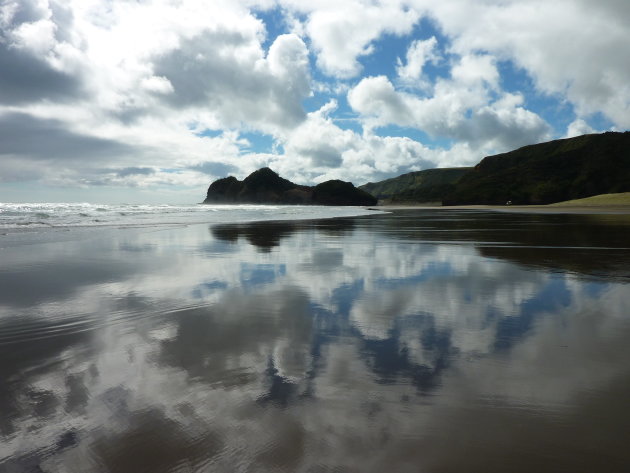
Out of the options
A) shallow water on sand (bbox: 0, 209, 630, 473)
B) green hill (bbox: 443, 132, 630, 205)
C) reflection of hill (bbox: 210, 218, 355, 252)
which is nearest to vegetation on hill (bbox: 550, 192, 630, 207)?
reflection of hill (bbox: 210, 218, 355, 252)

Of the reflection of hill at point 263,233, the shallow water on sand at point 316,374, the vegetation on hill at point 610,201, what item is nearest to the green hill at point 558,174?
the vegetation on hill at point 610,201

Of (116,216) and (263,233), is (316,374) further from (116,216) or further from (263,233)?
(116,216)

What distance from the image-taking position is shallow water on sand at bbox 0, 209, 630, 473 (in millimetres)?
2732

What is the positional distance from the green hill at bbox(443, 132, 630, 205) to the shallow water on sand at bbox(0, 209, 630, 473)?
153418mm

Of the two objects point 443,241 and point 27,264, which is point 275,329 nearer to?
point 27,264

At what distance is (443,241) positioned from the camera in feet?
55.0

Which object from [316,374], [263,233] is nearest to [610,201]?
→ [263,233]

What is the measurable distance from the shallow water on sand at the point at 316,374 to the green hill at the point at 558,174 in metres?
153

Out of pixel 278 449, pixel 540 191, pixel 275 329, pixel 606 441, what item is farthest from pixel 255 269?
pixel 540 191

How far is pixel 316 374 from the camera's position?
3965 millimetres

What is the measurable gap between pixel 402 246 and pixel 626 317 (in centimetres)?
933

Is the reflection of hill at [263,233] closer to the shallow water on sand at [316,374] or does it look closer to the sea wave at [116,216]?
the shallow water on sand at [316,374]

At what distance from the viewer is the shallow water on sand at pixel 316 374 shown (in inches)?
108

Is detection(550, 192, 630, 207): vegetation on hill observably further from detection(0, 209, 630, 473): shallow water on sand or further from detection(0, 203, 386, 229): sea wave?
detection(0, 209, 630, 473): shallow water on sand
